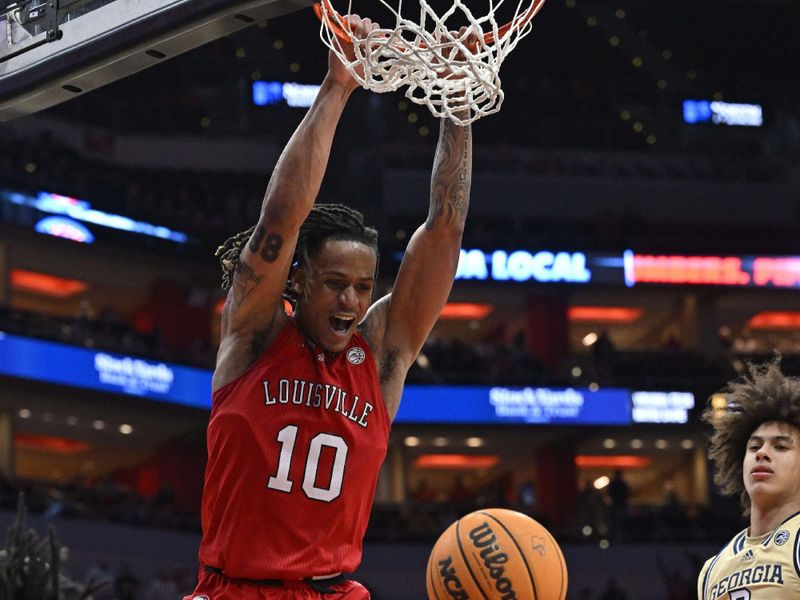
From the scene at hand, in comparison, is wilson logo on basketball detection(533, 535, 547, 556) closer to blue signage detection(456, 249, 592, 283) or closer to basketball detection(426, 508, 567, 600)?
basketball detection(426, 508, 567, 600)

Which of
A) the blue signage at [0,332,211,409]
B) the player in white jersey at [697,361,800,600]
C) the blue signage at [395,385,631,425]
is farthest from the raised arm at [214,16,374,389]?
the blue signage at [395,385,631,425]

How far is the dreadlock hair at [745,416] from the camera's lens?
5.19m

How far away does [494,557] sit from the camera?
575 centimetres

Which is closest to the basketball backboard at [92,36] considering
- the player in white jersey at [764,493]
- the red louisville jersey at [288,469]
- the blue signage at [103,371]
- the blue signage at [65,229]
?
the red louisville jersey at [288,469]

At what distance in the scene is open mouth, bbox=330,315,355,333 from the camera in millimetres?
4008

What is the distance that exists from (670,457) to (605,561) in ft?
22.6

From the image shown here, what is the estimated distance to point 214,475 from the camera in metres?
3.86

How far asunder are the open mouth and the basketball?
2.07 meters

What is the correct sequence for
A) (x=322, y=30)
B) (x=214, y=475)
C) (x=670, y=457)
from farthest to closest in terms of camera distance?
(x=670, y=457) → (x=322, y=30) → (x=214, y=475)

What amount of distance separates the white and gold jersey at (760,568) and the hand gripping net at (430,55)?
196 cm

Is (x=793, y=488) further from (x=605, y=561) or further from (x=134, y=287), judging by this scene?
(x=134, y=287)

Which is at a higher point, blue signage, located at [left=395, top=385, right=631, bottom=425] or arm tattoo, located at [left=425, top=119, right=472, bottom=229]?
blue signage, located at [left=395, top=385, right=631, bottom=425]

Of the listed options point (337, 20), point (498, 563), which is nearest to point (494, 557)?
point (498, 563)

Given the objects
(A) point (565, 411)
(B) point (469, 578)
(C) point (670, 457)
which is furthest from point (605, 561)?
(B) point (469, 578)
